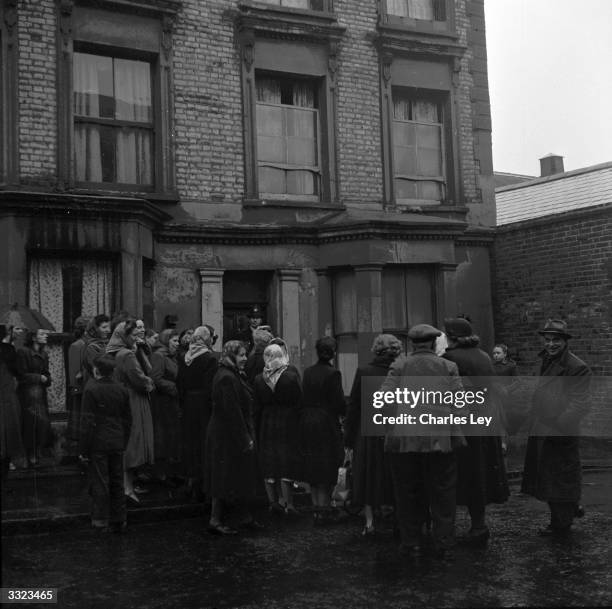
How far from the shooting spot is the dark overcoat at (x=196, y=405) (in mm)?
8227

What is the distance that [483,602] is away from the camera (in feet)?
16.5

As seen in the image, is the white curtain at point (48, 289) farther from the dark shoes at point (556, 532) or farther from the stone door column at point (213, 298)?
the dark shoes at point (556, 532)

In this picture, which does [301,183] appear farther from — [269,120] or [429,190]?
[429,190]

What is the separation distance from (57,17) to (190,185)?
311 cm

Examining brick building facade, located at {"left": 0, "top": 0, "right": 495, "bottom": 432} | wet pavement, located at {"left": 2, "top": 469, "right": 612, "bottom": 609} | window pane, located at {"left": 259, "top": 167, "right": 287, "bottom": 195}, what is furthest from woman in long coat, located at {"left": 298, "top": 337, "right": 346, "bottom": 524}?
window pane, located at {"left": 259, "top": 167, "right": 287, "bottom": 195}

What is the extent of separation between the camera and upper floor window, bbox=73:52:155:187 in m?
12.5

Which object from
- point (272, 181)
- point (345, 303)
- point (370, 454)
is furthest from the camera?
point (272, 181)

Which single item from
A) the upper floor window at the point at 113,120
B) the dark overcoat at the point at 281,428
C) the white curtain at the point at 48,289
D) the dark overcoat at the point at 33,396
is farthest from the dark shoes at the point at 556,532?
the upper floor window at the point at 113,120

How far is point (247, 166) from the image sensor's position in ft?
43.8

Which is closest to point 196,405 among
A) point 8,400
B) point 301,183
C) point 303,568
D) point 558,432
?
point 8,400

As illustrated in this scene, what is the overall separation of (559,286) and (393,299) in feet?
9.72

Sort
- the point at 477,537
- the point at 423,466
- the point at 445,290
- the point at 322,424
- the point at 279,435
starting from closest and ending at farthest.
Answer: the point at 423,466, the point at 477,537, the point at 322,424, the point at 279,435, the point at 445,290

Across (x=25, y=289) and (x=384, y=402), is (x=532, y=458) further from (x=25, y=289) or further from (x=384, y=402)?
(x=25, y=289)

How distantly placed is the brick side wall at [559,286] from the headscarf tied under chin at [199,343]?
780cm
